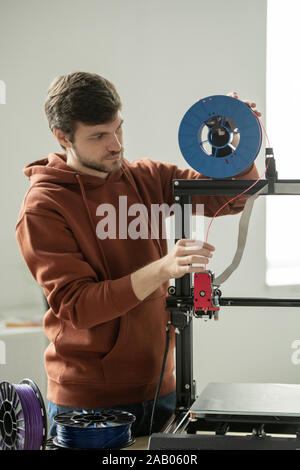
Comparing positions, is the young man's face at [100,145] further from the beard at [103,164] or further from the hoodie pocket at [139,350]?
the hoodie pocket at [139,350]

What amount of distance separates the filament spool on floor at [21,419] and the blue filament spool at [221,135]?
551mm

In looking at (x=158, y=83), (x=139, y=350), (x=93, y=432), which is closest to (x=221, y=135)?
(x=139, y=350)

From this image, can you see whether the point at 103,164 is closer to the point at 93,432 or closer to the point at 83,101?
the point at 83,101

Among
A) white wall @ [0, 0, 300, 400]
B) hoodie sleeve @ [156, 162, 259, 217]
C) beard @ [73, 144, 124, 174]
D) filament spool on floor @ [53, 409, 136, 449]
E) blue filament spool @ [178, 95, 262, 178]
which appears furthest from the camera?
white wall @ [0, 0, 300, 400]

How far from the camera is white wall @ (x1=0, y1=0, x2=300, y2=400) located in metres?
2.95

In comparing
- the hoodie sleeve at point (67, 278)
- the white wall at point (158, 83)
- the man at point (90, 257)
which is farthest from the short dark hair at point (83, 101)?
the white wall at point (158, 83)

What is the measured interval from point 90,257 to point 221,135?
1.32 ft

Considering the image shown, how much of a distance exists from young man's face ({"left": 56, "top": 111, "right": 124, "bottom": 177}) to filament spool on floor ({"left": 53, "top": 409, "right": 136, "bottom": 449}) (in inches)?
22.7

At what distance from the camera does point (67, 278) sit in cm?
128

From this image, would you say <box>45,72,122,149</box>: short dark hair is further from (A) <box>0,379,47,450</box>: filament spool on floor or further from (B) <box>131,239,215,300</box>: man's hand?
(A) <box>0,379,47,450</box>: filament spool on floor

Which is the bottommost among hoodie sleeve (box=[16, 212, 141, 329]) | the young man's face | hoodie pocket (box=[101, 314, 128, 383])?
hoodie pocket (box=[101, 314, 128, 383])

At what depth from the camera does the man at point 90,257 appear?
4.32ft

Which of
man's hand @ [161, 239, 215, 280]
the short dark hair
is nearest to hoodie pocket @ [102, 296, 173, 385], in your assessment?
man's hand @ [161, 239, 215, 280]
